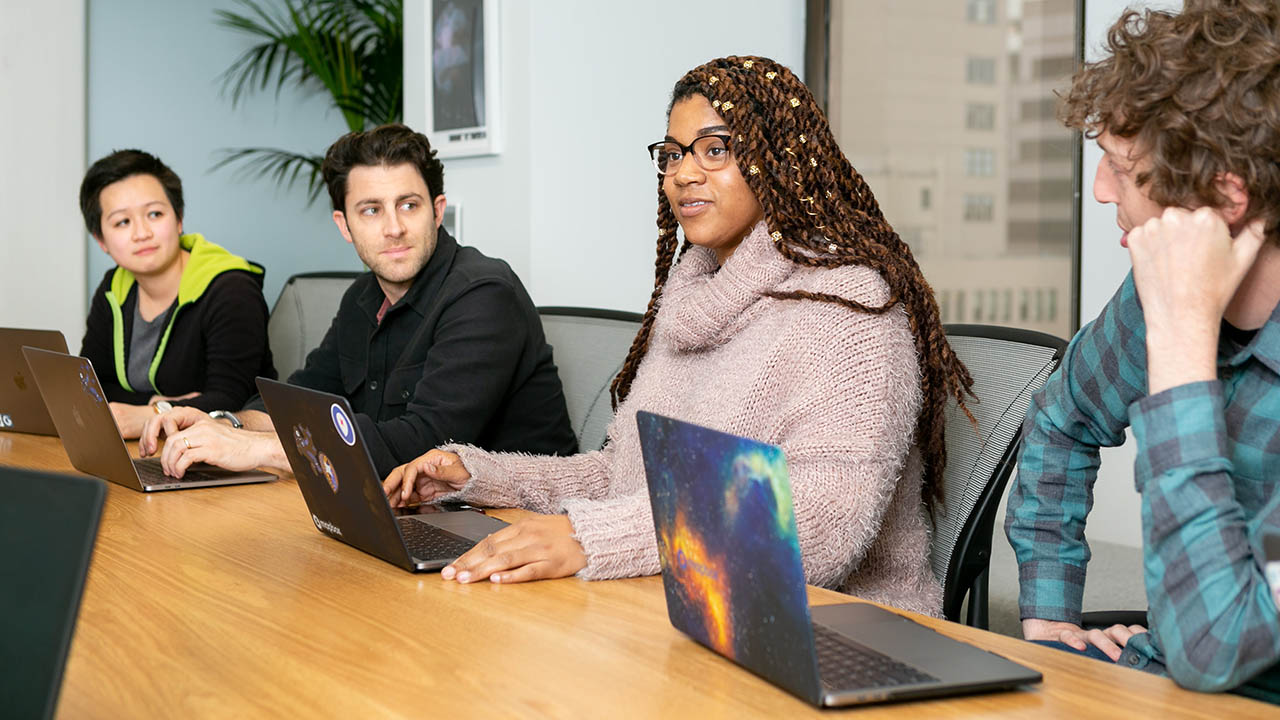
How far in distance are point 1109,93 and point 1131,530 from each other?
212cm

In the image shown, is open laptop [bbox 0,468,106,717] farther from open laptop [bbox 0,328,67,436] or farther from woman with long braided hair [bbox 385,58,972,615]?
open laptop [bbox 0,328,67,436]

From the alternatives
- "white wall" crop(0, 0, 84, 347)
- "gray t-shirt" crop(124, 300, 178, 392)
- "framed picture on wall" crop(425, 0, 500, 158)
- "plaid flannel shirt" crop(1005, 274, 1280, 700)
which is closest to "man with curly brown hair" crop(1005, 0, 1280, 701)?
"plaid flannel shirt" crop(1005, 274, 1280, 700)

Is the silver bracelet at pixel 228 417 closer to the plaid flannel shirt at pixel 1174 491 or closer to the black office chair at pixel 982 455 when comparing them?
the black office chair at pixel 982 455

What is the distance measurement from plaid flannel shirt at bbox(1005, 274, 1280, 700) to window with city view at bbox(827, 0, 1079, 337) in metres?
1.87

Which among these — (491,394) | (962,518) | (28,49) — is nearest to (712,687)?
(962,518)

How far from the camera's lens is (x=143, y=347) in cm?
305

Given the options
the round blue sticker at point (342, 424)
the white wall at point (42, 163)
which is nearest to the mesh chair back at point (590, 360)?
the round blue sticker at point (342, 424)

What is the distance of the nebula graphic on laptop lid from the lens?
832mm

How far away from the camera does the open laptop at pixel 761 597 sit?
2.75 feet

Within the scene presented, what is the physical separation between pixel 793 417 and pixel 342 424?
511 millimetres

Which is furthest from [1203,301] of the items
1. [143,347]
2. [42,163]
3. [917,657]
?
[42,163]

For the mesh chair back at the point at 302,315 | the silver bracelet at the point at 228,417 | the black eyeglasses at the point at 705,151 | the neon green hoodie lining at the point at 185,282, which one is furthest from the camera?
the mesh chair back at the point at 302,315

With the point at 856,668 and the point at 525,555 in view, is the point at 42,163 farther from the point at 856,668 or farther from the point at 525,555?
the point at 856,668

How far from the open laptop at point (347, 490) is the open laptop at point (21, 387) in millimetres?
1107
